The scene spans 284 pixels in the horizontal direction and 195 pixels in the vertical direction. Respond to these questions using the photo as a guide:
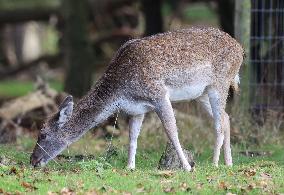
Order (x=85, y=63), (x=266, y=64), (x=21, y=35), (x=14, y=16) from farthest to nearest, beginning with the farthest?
(x=21, y=35)
(x=14, y=16)
(x=85, y=63)
(x=266, y=64)

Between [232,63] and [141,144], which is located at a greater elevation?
[232,63]

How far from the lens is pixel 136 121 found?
11.9 m

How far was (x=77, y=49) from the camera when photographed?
68.5ft

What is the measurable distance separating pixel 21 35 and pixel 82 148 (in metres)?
22.1

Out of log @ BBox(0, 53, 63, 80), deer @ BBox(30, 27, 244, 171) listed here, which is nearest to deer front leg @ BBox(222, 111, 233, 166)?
deer @ BBox(30, 27, 244, 171)

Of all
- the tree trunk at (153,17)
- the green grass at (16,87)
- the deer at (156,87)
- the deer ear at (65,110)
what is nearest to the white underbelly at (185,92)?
the deer at (156,87)

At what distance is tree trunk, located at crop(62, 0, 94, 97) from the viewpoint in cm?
2055

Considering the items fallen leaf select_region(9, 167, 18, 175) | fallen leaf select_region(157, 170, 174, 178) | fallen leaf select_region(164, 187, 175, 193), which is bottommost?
fallen leaf select_region(157, 170, 174, 178)

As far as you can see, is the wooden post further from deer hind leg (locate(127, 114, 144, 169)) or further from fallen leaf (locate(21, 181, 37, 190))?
fallen leaf (locate(21, 181, 37, 190))

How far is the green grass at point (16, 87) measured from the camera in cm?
2544

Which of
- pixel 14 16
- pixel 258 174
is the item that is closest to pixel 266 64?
pixel 258 174

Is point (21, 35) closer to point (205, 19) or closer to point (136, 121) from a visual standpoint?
point (205, 19)

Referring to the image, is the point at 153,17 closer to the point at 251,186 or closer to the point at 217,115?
the point at 217,115

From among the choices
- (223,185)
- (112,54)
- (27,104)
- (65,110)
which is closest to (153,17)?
(112,54)
